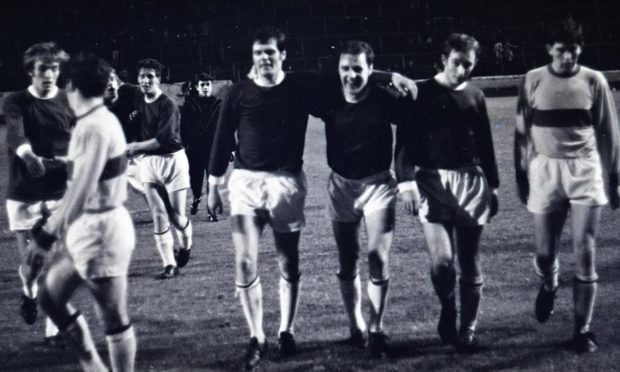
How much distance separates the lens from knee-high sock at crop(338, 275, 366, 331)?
4988 mm

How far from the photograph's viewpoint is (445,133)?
469 centimetres

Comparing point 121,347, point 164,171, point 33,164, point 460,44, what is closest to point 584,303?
point 460,44

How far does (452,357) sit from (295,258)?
1.22m

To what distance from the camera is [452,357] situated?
15.7 ft

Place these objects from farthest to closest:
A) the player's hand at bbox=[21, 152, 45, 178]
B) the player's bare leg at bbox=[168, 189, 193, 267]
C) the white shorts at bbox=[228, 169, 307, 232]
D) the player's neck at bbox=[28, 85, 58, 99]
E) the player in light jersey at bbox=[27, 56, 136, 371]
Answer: the player's bare leg at bbox=[168, 189, 193, 267] → the player's neck at bbox=[28, 85, 58, 99] → the player's hand at bbox=[21, 152, 45, 178] → the white shorts at bbox=[228, 169, 307, 232] → the player in light jersey at bbox=[27, 56, 136, 371]

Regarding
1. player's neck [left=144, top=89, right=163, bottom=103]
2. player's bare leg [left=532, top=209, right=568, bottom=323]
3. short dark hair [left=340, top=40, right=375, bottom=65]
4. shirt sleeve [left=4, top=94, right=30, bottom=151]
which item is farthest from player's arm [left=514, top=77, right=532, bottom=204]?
player's neck [left=144, top=89, right=163, bottom=103]

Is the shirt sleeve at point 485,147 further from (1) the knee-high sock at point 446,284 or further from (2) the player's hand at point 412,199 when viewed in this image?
(1) the knee-high sock at point 446,284

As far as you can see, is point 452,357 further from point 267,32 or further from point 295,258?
point 267,32

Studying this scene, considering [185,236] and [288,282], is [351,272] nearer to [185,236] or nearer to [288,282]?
[288,282]

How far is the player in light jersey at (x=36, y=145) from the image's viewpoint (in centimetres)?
499

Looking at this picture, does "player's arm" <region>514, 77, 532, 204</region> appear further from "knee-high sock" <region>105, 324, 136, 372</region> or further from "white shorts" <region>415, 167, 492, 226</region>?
"knee-high sock" <region>105, 324, 136, 372</region>

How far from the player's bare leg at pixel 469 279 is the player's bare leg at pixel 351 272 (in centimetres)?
67

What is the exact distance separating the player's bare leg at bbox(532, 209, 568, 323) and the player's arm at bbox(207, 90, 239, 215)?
2166 mm

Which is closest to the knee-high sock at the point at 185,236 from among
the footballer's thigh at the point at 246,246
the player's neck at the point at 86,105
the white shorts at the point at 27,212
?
the white shorts at the point at 27,212
